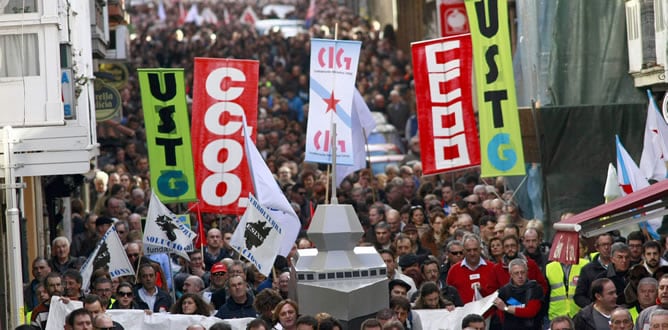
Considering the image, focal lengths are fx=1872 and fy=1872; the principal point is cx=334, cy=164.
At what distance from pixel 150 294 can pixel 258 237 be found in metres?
1.19

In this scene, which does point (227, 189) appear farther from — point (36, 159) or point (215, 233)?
point (36, 159)

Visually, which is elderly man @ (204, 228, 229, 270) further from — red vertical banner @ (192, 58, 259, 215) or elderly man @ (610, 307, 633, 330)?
elderly man @ (610, 307, 633, 330)

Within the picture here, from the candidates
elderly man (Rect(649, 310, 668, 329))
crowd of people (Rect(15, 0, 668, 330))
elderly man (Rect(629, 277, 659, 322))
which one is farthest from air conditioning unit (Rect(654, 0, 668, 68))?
elderly man (Rect(649, 310, 668, 329))

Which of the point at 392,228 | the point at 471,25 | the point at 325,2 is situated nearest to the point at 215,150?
the point at 392,228

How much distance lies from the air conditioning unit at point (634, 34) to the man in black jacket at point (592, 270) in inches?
335

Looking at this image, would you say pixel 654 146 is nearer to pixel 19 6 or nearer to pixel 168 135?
pixel 168 135

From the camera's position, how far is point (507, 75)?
22.8 metres

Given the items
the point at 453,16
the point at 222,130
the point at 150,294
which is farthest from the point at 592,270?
the point at 453,16

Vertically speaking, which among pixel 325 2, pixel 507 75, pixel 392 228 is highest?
pixel 325 2

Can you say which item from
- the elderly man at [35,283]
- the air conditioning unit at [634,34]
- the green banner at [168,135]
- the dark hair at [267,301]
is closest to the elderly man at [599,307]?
the dark hair at [267,301]

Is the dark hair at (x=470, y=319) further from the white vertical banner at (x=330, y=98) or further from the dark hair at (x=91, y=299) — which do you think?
the white vertical banner at (x=330, y=98)

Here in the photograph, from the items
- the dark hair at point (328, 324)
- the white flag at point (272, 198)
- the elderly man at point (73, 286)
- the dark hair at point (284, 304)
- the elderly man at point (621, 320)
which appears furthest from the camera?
the white flag at point (272, 198)

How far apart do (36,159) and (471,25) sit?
22.3ft

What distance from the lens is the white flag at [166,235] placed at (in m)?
18.9
